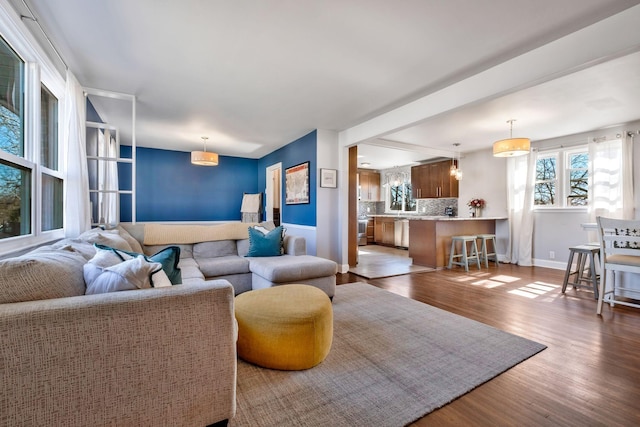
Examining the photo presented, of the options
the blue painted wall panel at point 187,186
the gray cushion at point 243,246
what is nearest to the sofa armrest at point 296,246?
the gray cushion at point 243,246

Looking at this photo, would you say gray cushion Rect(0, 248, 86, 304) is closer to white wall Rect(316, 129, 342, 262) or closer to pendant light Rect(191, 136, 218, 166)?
white wall Rect(316, 129, 342, 262)

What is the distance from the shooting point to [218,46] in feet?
7.73

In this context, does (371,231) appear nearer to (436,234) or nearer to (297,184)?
(436,234)

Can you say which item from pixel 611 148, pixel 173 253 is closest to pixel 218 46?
pixel 173 253

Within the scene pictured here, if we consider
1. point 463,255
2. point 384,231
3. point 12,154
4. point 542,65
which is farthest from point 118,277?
point 384,231

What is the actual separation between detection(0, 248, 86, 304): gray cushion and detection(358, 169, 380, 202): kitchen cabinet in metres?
8.16

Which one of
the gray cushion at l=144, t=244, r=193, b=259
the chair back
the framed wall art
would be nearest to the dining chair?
the chair back

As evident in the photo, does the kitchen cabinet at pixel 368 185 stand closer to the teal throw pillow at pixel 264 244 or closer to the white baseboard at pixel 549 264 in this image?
the white baseboard at pixel 549 264

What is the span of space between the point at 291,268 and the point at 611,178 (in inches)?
201

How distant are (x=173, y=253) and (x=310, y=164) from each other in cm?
329

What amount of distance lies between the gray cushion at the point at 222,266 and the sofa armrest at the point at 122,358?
1.97 m

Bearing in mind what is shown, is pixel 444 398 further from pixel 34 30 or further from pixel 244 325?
pixel 34 30

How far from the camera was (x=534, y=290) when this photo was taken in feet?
12.2

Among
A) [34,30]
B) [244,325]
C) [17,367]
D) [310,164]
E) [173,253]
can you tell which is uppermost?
[34,30]
